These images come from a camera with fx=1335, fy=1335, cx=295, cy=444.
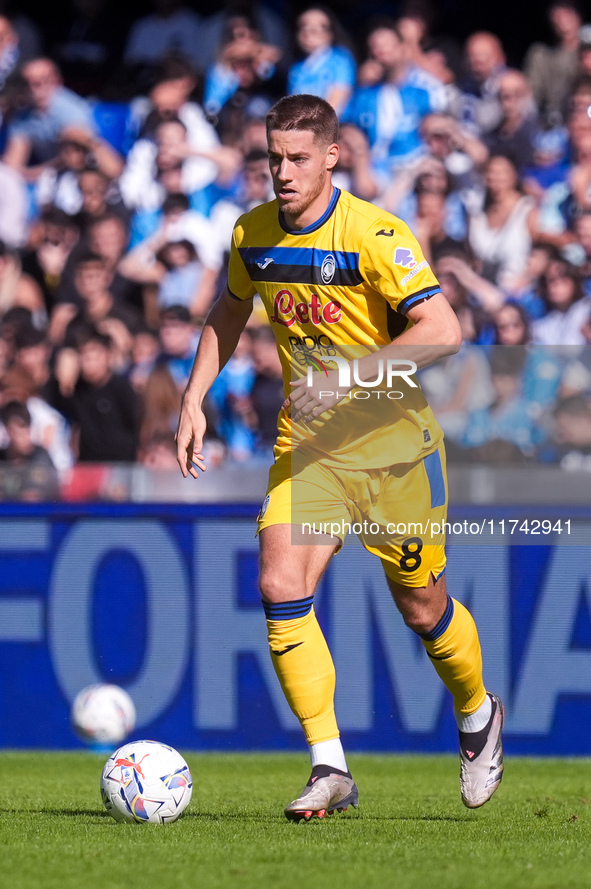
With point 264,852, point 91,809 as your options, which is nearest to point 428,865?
point 264,852

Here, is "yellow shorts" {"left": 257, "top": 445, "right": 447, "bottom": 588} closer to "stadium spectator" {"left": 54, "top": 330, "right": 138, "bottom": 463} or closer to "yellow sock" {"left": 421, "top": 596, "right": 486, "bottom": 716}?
"yellow sock" {"left": 421, "top": 596, "right": 486, "bottom": 716}

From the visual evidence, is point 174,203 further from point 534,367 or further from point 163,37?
point 534,367

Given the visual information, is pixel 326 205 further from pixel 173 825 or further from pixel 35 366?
pixel 35 366

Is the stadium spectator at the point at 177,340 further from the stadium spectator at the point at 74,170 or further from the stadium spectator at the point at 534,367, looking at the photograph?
the stadium spectator at the point at 534,367

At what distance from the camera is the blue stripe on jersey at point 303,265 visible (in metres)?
4.80

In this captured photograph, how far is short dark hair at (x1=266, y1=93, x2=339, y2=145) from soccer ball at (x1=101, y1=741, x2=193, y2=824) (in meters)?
2.29

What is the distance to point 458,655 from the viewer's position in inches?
201

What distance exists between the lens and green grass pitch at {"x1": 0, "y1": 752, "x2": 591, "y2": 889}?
352 centimetres

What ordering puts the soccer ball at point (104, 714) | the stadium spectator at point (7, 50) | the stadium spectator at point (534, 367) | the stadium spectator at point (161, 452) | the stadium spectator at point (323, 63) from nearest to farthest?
the soccer ball at point (104, 714)
the stadium spectator at point (534, 367)
the stadium spectator at point (161, 452)
the stadium spectator at point (323, 63)
the stadium spectator at point (7, 50)

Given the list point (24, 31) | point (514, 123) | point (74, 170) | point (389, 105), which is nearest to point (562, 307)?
point (514, 123)

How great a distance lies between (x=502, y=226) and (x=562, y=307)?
1.01 metres

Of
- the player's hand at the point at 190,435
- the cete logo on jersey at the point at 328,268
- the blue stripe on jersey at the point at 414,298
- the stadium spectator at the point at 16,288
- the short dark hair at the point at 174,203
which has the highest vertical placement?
the short dark hair at the point at 174,203

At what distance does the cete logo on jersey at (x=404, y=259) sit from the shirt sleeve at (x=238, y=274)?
66 cm

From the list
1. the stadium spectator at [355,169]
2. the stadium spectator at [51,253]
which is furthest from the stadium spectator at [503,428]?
the stadium spectator at [51,253]
